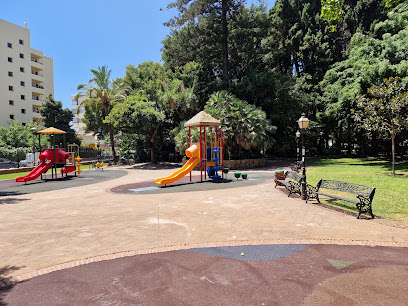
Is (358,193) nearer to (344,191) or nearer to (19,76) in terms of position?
(344,191)

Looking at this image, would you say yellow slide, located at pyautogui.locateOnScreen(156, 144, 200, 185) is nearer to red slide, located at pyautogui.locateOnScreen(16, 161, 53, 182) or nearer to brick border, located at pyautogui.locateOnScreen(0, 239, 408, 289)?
brick border, located at pyautogui.locateOnScreen(0, 239, 408, 289)

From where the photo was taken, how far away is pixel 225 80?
30.3 metres

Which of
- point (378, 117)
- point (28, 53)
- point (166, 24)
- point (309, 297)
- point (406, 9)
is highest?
point (28, 53)

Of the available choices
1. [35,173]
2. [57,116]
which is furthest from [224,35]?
[57,116]

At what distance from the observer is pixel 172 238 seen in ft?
20.6

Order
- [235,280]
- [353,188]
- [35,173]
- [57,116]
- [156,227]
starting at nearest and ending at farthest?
[235,280], [156,227], [353,188], [35,173], [57,116]

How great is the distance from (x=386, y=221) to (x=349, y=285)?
4.30 m

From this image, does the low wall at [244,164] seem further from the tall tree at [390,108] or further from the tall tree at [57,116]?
the tall tree at [57,116]

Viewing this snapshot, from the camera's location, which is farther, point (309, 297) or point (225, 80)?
point (225, 80)

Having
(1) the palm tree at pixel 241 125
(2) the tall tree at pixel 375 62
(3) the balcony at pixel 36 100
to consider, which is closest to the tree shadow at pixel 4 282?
(1) the palm tree at pixel 241 125

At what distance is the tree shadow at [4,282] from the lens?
3.95 metres

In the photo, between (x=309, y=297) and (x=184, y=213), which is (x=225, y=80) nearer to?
(x=184, y=213)

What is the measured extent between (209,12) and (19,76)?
147ft

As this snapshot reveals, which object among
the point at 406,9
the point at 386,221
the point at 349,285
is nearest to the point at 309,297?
the point at 349,285
